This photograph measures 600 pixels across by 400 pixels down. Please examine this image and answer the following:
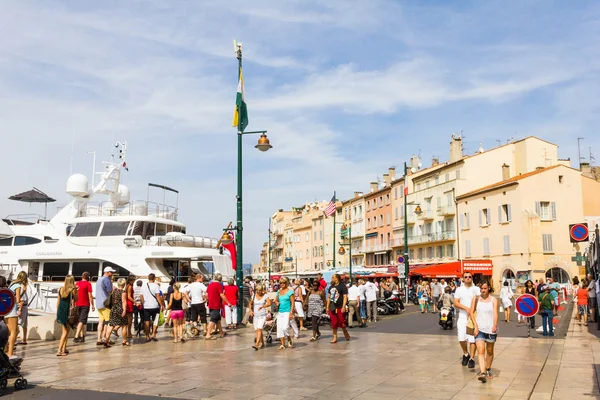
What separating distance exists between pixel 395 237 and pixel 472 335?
182 ft

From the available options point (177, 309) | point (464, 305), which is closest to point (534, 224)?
point (177, 309)

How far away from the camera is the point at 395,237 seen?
65125mm

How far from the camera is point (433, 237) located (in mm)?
58062

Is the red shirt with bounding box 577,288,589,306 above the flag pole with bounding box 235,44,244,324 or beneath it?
beneath

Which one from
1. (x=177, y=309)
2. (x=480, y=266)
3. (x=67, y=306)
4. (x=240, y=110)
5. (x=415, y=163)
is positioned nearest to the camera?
(x=67, y=306)

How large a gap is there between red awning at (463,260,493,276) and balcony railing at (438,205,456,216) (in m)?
7.37

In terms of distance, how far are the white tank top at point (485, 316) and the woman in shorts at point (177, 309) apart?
8.01 metres

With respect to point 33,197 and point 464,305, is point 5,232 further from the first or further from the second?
point 464,305

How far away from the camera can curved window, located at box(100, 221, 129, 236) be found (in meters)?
24.5

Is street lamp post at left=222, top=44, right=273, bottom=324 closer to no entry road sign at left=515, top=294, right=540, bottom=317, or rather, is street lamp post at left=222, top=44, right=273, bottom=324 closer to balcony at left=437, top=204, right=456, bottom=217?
no entry road sign at left=515, top=294, right=540, bottom=317

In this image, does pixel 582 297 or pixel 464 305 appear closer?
pixel 464 305

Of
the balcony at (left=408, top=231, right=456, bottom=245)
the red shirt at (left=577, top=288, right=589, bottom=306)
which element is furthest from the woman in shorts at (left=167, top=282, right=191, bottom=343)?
the balcony at (left=408, top=231, right=456, bottom=245)

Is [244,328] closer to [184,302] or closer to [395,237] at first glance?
[184,302]

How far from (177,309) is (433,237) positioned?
1830 inches
